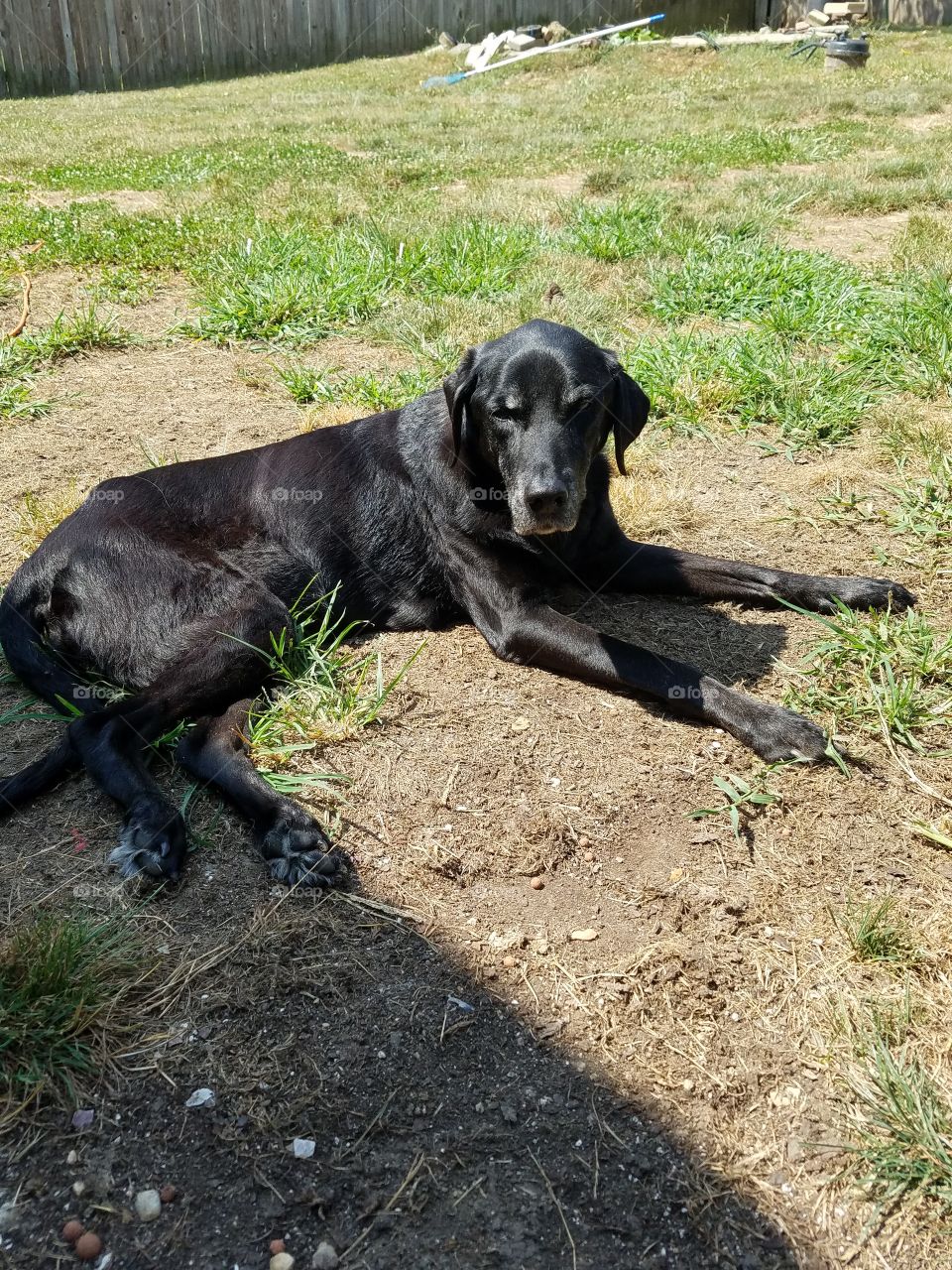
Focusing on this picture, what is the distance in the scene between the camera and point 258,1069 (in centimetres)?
220

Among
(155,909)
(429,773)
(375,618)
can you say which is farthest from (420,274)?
(155,909)

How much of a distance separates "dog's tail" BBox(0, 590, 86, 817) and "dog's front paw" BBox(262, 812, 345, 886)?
70 cm

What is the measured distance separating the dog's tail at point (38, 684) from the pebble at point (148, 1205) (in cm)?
135

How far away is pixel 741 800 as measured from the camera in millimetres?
2914

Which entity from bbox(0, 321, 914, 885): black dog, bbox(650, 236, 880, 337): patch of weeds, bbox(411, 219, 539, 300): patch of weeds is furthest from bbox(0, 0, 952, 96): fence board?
bbox(0, 321, 914, 885): black dog

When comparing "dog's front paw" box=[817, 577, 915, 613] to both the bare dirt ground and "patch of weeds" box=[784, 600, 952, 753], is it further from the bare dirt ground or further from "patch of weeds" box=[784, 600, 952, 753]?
the bare dirt ground

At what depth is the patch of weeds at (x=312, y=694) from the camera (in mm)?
3207

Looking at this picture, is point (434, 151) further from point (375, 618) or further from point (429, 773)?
point (429, 773)

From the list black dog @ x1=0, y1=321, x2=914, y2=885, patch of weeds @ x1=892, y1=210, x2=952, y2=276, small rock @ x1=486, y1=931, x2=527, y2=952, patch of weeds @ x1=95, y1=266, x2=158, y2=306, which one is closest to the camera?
small rock @ x1=486, y1=931, x2=527, y2=952

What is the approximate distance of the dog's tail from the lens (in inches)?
118

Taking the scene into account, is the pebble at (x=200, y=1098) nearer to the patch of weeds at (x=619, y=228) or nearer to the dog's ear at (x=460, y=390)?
the dog's ear at (x=460, y=390)

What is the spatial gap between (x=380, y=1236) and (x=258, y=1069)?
460 mm

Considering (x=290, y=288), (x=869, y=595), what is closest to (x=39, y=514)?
(x=290, y=288)

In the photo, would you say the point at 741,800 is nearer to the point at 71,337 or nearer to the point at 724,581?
the point at 724,581
